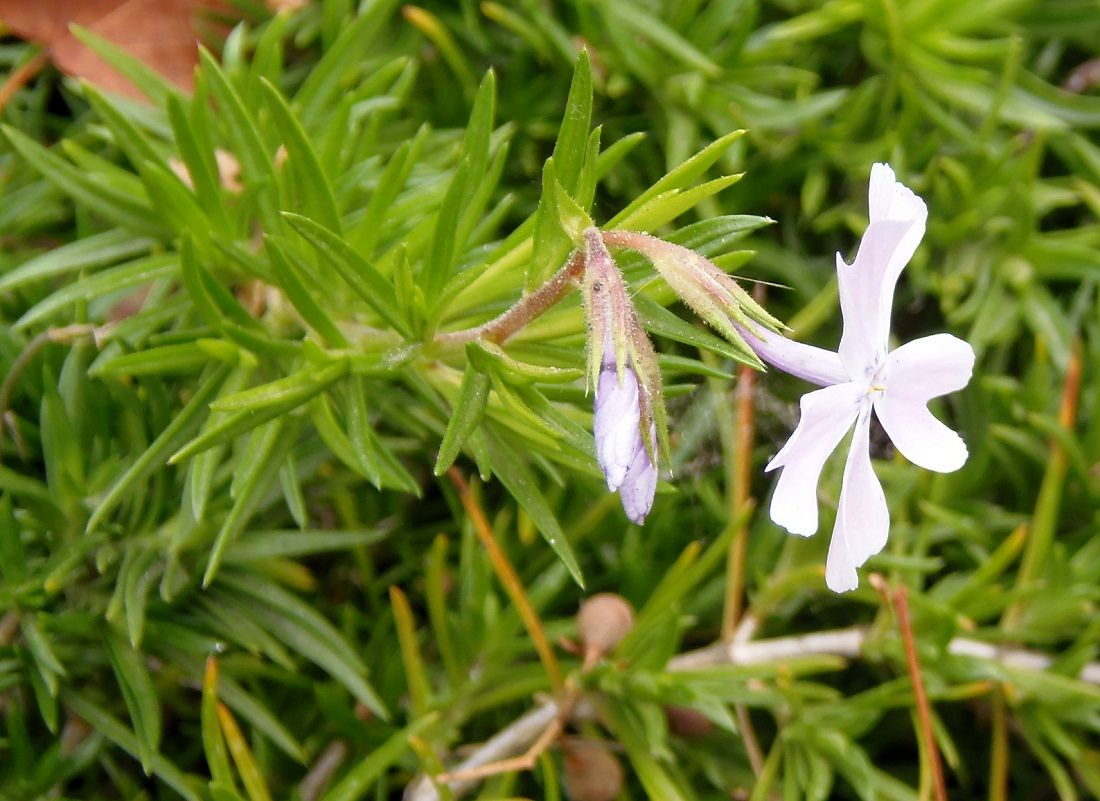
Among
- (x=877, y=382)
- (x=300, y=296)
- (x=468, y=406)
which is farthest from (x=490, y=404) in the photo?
(x=877, y=382)

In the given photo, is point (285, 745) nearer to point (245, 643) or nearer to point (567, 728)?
point (245, 643)

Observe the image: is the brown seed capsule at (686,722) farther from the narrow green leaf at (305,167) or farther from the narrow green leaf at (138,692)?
the narrow green leaf at (305,167)

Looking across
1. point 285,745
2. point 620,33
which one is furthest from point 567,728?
point 620,33

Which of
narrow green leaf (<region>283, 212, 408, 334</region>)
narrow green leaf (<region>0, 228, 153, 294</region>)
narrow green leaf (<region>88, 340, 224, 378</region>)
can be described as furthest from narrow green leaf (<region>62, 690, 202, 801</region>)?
narrow green leaf (<region>283, 212, 408, 334</region>)

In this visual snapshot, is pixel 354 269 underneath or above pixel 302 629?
above

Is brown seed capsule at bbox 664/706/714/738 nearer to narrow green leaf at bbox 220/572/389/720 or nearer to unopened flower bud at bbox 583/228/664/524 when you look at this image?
narrow green leaf at bbox 220/572/389/720

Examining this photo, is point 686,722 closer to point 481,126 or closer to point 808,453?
point 808,453

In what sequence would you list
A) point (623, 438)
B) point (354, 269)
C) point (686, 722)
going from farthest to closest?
1. point (686, 722)
2. point (354, 269)
3. point (623, 438)
